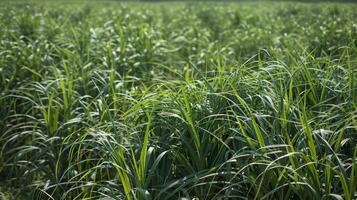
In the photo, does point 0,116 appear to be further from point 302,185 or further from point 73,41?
point 302,185

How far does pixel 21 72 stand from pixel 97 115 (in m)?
1.14

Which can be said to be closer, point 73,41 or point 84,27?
point 73,41

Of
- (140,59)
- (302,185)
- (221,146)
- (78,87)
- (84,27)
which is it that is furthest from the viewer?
(84,27)

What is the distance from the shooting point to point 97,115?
2.62 m

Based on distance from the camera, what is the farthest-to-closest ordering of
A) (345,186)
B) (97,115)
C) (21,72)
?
(21,72), (97,115), (345,186)

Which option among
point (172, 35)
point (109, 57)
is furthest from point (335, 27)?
point (109, 57)

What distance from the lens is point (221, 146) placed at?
2.02 m

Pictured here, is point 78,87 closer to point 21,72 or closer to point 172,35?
point 21,72

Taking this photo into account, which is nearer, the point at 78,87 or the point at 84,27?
the point at 78,87

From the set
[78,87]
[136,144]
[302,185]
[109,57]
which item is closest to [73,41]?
[109,57]

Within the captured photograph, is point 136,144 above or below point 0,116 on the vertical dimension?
above

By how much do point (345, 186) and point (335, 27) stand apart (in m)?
2.80

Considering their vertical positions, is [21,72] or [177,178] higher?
[21,72]

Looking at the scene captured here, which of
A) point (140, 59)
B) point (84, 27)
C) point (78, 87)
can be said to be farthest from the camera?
point (84, 27)
